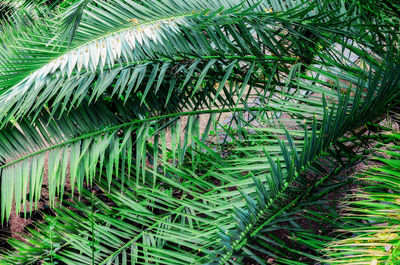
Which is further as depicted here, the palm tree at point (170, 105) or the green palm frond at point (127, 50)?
the green palm frond at point (127, 50)

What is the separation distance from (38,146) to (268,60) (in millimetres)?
1231

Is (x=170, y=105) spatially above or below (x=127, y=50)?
below

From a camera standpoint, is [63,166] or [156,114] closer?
[63,166]

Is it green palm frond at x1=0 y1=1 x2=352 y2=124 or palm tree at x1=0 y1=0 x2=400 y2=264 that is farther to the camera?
green palm frond at x1=0 y1=1 x2=352 y2=124

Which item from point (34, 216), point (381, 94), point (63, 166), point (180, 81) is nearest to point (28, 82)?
point (63, 166)

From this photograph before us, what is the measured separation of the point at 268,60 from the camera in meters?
1.99

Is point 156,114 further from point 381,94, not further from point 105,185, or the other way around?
point 381,94

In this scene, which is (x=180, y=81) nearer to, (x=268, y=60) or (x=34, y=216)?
(x=268, y=60)

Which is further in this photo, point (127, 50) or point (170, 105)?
point (170, 105)

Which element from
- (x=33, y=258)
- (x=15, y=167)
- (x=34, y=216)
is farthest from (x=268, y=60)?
(x=34, y=216)

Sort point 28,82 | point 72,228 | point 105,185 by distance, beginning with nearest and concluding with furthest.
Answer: point 28,82 → point 72,228 → point 105,185

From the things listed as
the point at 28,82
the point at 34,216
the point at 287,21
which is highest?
the point at 287,21

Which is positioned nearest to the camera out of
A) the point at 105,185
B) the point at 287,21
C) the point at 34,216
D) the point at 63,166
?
the point at 287,21

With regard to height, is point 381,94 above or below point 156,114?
below
